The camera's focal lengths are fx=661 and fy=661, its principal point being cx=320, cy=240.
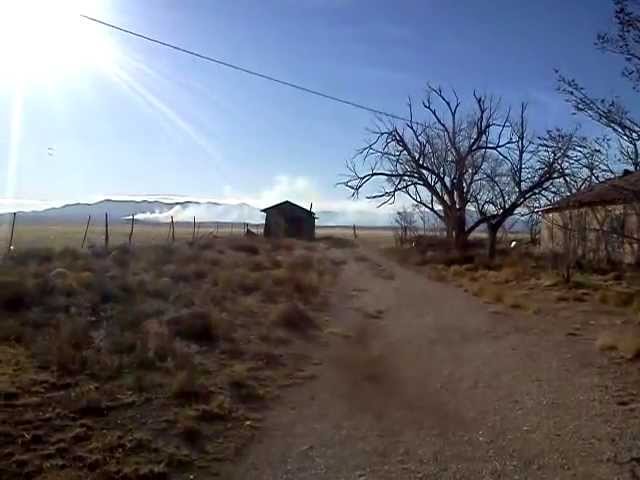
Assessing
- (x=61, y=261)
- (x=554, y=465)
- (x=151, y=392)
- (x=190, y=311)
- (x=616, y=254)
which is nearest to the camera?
(x=554, y=465)

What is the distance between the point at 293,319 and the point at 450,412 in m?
6.22

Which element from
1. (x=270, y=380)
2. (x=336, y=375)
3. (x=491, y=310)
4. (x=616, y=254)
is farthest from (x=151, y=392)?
(x=616, y=254)

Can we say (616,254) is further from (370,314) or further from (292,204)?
(292,204)

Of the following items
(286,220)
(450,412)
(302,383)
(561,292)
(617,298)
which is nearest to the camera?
(450,412)

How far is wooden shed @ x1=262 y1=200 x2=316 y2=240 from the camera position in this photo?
190 feet

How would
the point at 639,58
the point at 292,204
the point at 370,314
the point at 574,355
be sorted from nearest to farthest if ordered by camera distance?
the point at 639,58 < the point at 574,355 < the point at 370,314 < the point at 292,204

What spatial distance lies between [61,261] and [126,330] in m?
11.4

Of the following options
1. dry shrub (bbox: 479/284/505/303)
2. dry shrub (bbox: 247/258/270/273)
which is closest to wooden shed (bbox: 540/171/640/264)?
dry shrub (bbox: 479/284/505/303)

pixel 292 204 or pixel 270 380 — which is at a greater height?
pixel 292 204

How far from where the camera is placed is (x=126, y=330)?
11203 millimetres

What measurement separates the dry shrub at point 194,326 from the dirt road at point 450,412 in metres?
1.98

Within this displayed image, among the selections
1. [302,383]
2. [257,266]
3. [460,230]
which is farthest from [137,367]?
[460,230]

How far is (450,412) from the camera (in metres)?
7.55

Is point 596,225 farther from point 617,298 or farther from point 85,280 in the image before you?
point 85,280
